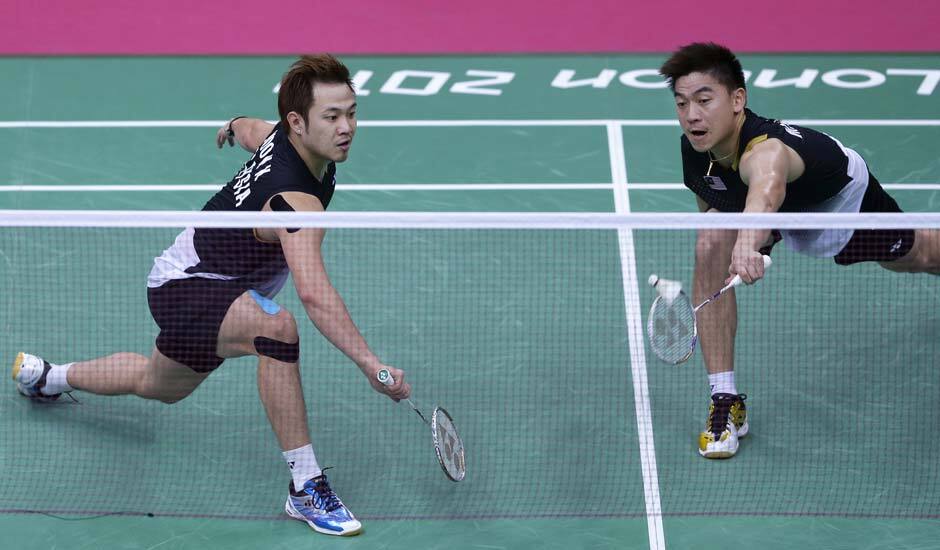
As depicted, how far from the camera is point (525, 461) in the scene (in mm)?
5730

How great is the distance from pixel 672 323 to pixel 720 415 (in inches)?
21.7

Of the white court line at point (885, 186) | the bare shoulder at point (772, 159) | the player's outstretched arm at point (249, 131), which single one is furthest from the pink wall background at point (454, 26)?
the bare shoulder at point (772, 159)

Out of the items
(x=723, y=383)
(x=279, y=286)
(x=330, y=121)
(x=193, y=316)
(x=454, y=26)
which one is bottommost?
(x=723, y=383)

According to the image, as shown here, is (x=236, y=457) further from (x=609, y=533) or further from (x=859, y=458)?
(x=859, y=458)

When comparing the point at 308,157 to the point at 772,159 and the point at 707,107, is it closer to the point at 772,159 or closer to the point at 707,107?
the point at 707,107

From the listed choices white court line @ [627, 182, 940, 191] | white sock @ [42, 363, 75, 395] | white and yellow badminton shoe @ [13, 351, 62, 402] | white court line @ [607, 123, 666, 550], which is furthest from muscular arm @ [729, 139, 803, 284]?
white and yellow badminton shoe @ [13, 351, 62, 402]

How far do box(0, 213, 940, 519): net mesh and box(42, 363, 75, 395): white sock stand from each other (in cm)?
15

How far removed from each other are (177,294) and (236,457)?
834mm

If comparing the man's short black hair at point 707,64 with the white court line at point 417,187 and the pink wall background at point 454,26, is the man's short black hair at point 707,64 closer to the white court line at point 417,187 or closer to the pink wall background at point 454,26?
the white court line at point 417,187

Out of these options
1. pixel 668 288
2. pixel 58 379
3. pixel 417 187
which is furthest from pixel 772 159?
pixel 58 379

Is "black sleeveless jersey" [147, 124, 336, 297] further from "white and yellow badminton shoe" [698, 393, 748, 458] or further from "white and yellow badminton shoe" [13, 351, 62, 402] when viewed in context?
"white and yellow badminton shoe" [698, 393, 748, 458]

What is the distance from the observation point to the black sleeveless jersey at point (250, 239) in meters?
5.26

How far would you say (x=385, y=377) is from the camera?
4.91m

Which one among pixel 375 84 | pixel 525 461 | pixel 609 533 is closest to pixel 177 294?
pixel 525 461
